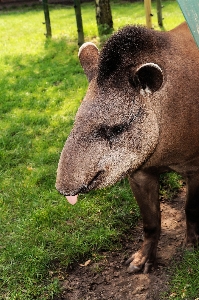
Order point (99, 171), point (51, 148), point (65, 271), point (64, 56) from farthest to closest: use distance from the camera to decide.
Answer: point (64, 56), point (51, 148), point (65, 271), point (99, 171)

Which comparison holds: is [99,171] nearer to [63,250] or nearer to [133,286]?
[133,286]

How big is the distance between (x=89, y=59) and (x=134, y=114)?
53cm

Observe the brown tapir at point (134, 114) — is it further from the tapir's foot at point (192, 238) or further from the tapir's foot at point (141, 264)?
the tapir's foot at point (141, 264)

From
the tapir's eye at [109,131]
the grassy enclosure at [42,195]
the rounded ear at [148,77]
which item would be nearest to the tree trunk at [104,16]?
the grassy enclosure at [42,195]

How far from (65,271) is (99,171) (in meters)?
1.39

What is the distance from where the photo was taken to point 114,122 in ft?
7.88

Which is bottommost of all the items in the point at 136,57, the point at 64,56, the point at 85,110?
the point at 64,56

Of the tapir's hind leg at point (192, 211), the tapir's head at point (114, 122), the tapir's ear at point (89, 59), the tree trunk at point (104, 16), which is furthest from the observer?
the tree trunk at point (104, 16)

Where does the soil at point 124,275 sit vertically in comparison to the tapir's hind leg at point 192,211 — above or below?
below

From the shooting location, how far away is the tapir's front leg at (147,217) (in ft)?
10.2

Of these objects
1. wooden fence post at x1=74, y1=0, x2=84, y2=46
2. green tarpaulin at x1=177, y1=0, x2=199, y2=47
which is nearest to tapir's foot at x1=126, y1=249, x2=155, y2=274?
green tarpaulin at x1=177, y1=0, x2=199, y2=47

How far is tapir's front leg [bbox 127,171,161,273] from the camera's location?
3.10 metres

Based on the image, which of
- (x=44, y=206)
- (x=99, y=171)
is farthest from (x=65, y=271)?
(x=99, y=171)

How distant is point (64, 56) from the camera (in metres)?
8.88
